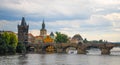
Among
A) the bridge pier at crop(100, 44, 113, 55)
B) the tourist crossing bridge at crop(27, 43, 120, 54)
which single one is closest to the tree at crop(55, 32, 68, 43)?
the tourist crossing bridge at crop(27, 43, 120, 54)

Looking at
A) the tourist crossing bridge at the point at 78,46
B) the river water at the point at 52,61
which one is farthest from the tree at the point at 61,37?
the river water at the point at 52,61

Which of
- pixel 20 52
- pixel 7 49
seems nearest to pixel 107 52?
pixel 20 52

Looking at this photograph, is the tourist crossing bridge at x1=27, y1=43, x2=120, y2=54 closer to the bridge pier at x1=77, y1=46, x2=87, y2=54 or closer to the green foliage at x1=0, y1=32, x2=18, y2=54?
the bridge pier at x1=77, y1=46, x2=87, y2=54

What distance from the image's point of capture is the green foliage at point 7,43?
332ft

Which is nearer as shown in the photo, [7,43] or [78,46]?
[7,43]

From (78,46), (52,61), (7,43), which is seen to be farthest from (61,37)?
(52,61)

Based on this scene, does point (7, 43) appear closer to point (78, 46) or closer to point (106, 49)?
point (78, 46)

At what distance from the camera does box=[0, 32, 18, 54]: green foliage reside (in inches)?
3981

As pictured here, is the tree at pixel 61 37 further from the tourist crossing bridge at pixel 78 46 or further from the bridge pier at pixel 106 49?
the bridge pier at pixel 106 49

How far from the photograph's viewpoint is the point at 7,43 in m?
106

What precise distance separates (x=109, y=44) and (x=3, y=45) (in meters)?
44.2

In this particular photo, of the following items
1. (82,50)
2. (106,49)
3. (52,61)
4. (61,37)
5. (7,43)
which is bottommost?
(52,61)

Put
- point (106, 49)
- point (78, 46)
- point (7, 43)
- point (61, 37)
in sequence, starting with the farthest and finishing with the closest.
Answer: point (61, 37) → point (78, 46) → point (106, 49) → point (7, 43)

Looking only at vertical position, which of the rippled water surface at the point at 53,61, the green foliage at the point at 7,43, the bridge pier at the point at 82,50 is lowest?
the rippled water surface at the point at 53,61
